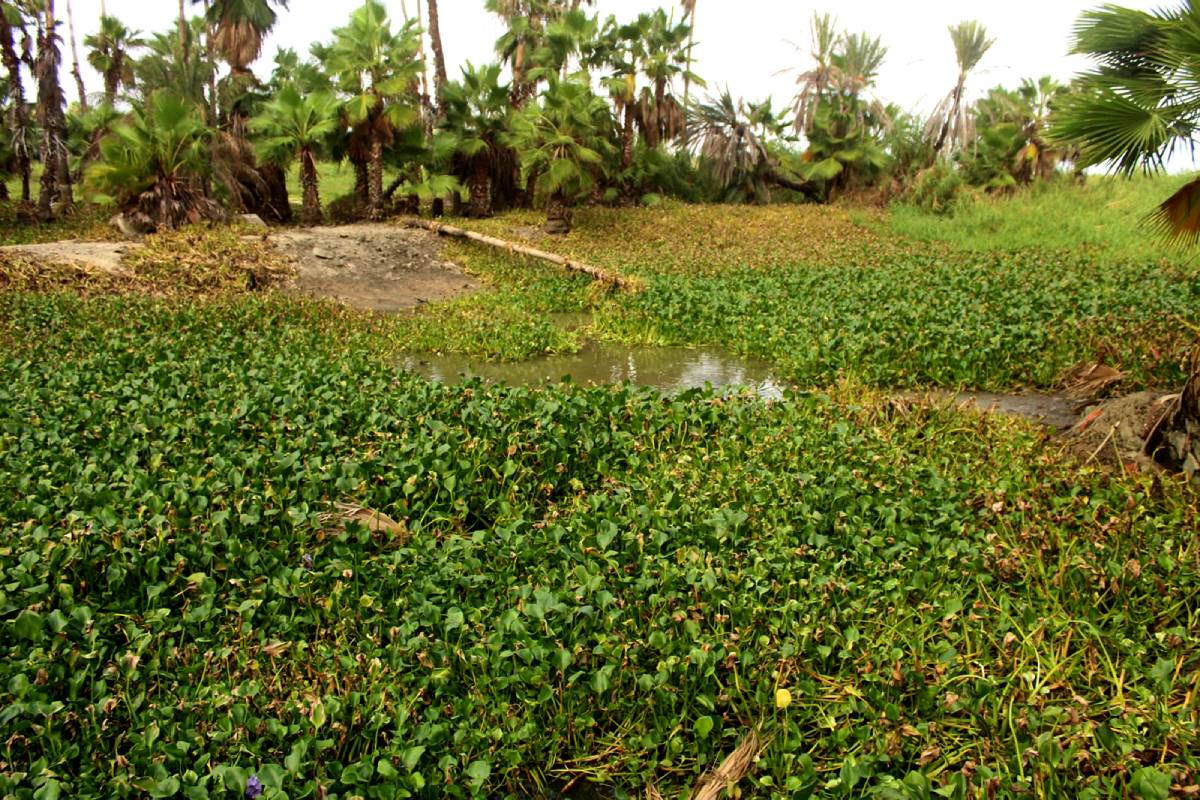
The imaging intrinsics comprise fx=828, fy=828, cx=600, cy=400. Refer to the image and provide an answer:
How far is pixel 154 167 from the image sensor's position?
57.8ft

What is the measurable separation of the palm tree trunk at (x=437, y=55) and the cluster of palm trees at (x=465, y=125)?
0.09 meters

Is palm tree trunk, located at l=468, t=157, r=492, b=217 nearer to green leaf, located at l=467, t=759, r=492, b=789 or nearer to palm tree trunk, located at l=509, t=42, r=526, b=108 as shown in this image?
palm tree trunk, located at l=509, t=42, r=526, b=108

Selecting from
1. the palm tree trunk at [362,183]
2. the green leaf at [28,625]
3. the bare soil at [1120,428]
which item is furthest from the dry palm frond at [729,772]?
the palm tree trunk at [362,183]

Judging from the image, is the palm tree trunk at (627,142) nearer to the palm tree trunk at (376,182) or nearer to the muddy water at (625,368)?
the palm tree trunk at (376,182)

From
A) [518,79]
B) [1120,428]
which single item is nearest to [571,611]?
[1120,428]

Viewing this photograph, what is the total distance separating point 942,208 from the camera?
26141 millimetres

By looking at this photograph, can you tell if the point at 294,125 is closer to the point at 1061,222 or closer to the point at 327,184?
the point at 1061,222

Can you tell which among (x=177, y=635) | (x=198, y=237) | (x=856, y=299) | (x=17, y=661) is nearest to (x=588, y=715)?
(x=177, y=635)

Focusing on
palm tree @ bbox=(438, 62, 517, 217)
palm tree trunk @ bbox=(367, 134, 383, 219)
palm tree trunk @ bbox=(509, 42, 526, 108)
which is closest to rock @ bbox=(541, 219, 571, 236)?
palm tree @ bbox=(438, 62, 517, 217)

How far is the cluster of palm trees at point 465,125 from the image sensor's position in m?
21.1

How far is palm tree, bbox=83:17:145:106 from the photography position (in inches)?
1328

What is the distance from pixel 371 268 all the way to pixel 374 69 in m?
7.39

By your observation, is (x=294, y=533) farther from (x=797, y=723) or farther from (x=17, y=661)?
(x=797, y=723)

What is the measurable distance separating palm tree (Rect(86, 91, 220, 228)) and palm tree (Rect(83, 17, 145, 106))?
2011 centimetres
